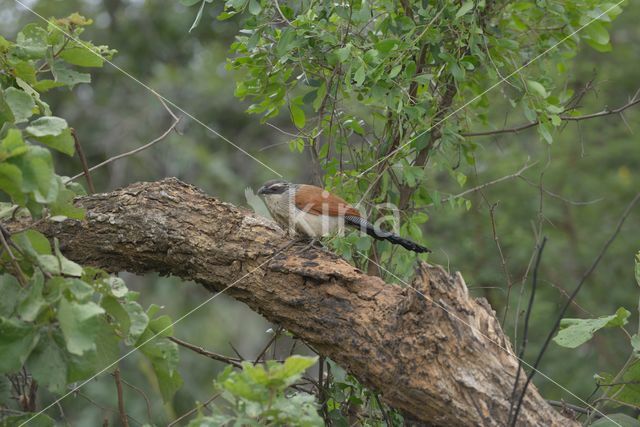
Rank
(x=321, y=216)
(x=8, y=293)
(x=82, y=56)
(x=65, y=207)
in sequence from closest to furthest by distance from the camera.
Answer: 1. (x=8, y=293)
2. (x=65, y=207)
3. (x=82, y=56)
4. (x=321, y=216)

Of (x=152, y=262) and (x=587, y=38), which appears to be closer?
(x=152, y=262)

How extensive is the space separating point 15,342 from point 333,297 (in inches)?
49.7

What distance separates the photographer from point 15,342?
105 inches

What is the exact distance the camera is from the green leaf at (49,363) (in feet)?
8.87

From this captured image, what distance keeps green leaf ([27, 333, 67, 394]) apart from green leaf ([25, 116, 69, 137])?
2.25 feet

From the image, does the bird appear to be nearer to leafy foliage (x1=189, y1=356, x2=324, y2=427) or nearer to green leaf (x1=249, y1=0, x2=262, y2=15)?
green leaf (x1=249, y1=0, x2=262, y2=15)

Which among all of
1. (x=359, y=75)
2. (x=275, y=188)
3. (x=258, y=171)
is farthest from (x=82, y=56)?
(x=258, y=171)

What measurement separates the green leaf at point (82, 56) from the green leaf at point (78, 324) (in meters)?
1.40

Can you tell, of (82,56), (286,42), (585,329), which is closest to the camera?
(585,329)

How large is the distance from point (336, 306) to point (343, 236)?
1.14 m

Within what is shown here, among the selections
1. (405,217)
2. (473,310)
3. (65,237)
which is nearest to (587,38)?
(405,217)

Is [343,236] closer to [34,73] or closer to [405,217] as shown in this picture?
[405,217]

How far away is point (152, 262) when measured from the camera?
3812 mm

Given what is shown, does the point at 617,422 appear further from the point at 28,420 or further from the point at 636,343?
the point at 28,420
